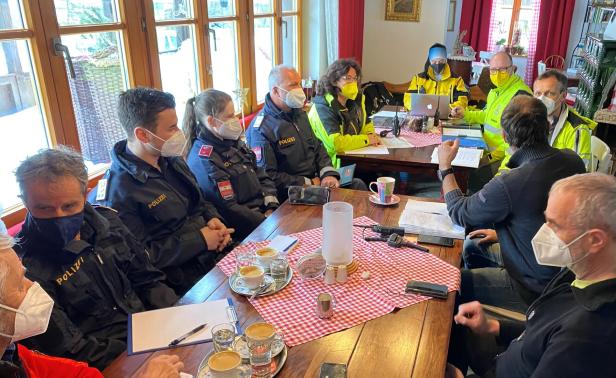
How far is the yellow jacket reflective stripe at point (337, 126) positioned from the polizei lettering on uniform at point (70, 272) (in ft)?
5.97

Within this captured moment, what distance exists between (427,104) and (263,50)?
1650mm

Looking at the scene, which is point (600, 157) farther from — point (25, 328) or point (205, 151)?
point (25, 328)

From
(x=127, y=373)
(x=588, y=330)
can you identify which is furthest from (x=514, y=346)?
(x=127, y=373)

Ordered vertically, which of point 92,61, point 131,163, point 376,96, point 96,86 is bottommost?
point 376,96

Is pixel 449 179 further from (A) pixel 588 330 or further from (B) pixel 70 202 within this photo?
(B) pixel 70 202

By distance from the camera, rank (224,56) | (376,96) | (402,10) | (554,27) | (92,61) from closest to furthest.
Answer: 1. (92,61)
2. (224,56)
3. (376,96)
4. (402,10)
5. (554,27)

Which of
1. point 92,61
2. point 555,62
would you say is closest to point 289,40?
point 92,61

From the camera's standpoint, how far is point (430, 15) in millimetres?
5723

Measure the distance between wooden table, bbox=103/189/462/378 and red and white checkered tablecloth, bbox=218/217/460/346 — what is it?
32 mm

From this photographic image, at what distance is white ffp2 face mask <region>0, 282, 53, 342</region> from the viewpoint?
98cm

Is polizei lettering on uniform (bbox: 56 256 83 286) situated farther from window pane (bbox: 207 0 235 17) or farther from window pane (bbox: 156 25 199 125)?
window pane (bbox: 207 0 235 17)

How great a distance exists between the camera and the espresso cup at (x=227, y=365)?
1.00 m

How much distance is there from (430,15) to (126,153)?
4.99 metres

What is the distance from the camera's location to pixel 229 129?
2.25 metres
